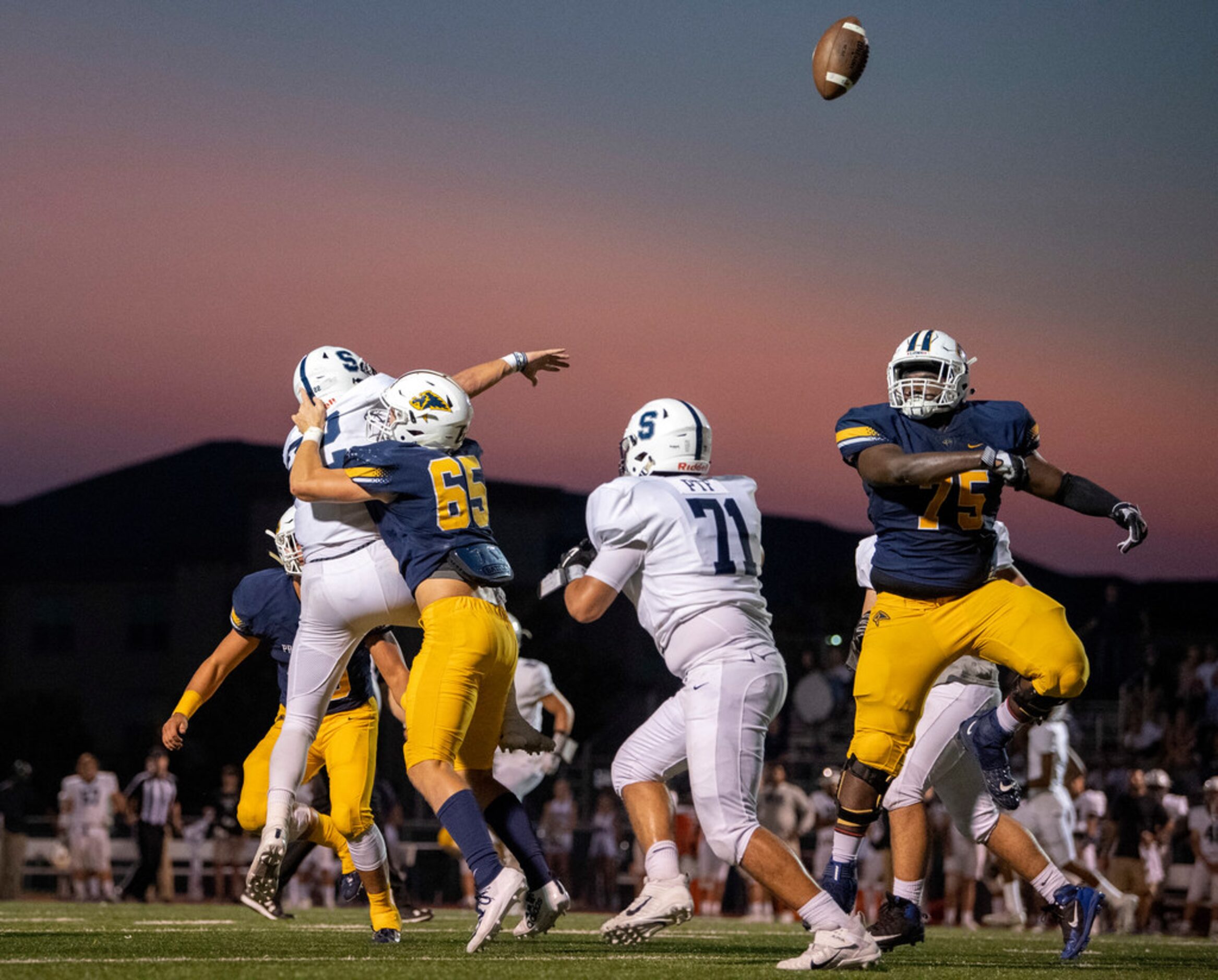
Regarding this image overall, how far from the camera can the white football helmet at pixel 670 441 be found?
602 centimetres

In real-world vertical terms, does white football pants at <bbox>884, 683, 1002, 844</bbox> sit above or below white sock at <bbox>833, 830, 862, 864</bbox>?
above

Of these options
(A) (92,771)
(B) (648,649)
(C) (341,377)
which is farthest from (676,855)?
(B) (648,649)

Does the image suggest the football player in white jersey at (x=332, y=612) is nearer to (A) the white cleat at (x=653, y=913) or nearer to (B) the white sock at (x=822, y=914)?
(A) the white cleat at (x=653, y=913)

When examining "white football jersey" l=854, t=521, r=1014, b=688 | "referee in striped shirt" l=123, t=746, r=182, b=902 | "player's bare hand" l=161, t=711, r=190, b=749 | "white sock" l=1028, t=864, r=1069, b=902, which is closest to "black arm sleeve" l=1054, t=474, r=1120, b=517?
"white football jersey" l=854, t=521, r=1014, b=688

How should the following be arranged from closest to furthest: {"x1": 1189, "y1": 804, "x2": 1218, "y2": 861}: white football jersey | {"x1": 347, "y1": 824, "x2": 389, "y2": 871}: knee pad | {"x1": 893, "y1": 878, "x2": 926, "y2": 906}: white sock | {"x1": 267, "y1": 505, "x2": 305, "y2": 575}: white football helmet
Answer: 1. {"x1": 893, "y1": 878, "x2": 926, "y2": 906}: white sock
2. {"x1": 347, "y1": 824, "x2": 389, "y2": 871}: knee pad
3. {"x1": 267, "y1": 505, "x2": 305, "y2": 575}: white football helmet
4. {"x1": 1189, "y1": 804, "x2": 1218, "y2": 861}: white football jersey

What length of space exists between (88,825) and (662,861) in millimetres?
13063

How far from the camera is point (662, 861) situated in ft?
19.1

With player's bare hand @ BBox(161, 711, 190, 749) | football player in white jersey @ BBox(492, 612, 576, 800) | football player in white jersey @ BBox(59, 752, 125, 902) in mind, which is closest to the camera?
player's bare hand @ BBox(161, 711, 190, 749)

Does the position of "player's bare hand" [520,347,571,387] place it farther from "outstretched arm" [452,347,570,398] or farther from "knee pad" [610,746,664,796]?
"knee pad" [610,746,664,796]

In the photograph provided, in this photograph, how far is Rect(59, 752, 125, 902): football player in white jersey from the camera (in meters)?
17.2

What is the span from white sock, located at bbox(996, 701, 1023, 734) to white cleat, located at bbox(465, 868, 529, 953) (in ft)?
6.32

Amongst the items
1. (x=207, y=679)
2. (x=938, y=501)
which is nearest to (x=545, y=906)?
(x=938, y=501)

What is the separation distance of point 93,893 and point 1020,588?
15171 mm

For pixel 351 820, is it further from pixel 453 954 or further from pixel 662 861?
pixel 662 861
